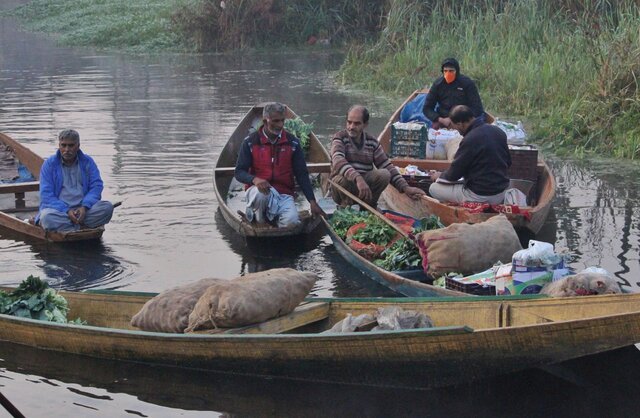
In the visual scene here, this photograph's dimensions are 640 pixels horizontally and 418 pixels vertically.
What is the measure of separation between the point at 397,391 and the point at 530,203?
4621 mm

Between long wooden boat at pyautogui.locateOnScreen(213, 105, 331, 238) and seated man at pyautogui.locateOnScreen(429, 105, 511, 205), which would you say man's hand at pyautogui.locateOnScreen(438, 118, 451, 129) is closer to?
long wooden boat at pyautogui.locateOnScreen(213, 105, 331, 238)

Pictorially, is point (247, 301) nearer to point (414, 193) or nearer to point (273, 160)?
point (273, 160)

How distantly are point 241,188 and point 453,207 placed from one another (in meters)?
3.13

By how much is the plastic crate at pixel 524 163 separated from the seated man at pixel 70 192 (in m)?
3.91

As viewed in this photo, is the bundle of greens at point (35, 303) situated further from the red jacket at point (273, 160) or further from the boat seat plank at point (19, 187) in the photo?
the boat seat plank at point (19, 187)

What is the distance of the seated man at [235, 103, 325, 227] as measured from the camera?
971cm

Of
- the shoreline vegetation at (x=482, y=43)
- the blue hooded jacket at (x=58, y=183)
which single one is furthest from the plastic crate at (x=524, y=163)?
the blue hooded jacket at (x=58, y=183)

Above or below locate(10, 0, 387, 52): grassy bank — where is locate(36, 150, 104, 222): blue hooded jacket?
below

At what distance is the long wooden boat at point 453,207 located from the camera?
9.34 meters

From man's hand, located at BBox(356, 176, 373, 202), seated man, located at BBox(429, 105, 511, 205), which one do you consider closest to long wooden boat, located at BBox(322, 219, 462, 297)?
man's hand, located at BBox(356, 176, 373, 202)

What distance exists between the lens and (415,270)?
855 centimetres

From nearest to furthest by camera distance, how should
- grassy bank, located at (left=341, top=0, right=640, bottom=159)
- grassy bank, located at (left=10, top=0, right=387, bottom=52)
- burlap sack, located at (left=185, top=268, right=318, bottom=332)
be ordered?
burlap sack, located at (left=185, top=268, right=318, bottom=332), grassy bank, located at (left=341, top=0, right=640, bottom=159), grassy bank, located at (left=10, top=0, right=387, bottom=52)

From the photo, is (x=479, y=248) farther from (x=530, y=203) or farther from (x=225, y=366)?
(x=530, y=203)

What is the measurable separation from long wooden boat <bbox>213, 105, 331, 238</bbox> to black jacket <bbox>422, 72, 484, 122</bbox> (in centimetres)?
140
